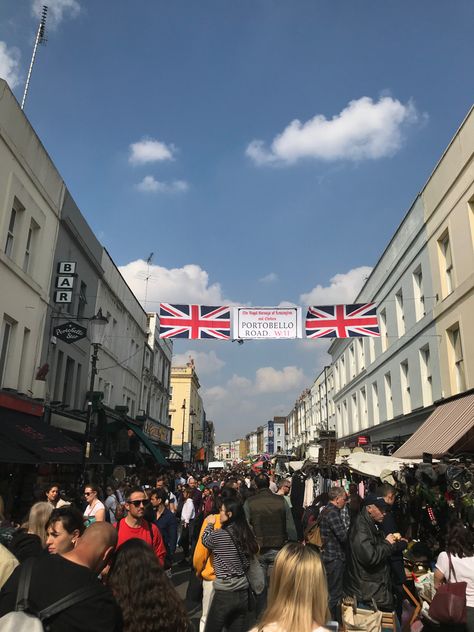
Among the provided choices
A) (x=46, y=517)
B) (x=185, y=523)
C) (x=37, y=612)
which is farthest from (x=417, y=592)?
(x=185, y=523)

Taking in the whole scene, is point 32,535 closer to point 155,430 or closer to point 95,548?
point 95,548

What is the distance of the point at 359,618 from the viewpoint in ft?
16.9

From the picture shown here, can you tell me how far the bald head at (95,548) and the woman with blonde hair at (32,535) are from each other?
1.83m

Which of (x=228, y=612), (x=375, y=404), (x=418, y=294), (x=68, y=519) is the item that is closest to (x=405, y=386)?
(x=418, y=294)

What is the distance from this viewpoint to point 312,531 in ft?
24.4

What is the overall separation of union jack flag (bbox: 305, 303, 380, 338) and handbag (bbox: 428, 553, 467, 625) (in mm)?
10723

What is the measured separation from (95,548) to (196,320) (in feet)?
40.3

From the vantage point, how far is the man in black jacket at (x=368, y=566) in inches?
207

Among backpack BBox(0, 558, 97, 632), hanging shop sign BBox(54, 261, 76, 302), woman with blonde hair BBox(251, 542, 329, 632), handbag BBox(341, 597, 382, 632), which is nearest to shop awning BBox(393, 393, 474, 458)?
handbag BBox(341, 597, 382, 632)

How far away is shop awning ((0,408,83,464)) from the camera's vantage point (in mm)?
11508

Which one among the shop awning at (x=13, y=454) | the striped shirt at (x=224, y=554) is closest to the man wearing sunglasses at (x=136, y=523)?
the striped shirt at (x=224, y=554)

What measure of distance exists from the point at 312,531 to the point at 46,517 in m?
4.28

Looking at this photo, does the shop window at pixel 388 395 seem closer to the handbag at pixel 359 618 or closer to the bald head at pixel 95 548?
the handbag at pixel 359 618

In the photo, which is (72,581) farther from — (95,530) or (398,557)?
(398,557)
